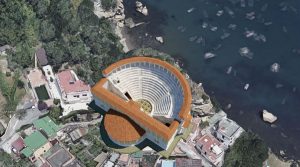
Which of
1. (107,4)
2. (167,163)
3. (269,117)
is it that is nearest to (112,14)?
(107,4)

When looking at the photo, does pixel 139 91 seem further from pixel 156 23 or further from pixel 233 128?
pixel 156 23

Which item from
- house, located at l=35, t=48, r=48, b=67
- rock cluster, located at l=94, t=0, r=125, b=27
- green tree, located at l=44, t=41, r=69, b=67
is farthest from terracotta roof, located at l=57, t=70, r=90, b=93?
rock cluster, located at l=94, t=0, r=125, b=27

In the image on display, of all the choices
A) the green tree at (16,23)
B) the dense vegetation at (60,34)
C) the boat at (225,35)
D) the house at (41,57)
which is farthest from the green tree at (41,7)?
the boat at (225,35)

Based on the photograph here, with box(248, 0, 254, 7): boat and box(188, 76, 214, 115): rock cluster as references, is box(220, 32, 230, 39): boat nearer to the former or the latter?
box(248, 0, 254, 7): boat

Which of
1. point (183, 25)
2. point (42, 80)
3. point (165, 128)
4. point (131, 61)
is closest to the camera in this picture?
point (165, 128)

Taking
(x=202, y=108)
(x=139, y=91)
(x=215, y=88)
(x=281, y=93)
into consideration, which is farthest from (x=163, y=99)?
(x=281, y=93)

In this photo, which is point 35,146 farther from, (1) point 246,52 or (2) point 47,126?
(1) point 246,52
